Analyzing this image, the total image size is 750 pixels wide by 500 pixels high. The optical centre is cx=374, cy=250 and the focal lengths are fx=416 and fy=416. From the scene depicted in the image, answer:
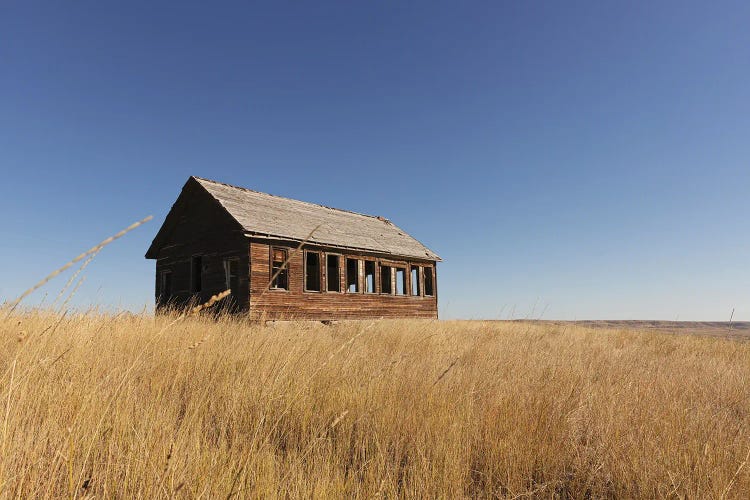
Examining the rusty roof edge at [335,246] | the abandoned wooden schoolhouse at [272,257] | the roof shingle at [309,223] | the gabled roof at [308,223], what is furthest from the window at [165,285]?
the rusty roof edge at [335,246]

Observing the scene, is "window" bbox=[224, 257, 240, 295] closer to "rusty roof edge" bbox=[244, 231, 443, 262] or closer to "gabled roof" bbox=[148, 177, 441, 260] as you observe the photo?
"rusty roof edge" bbox=[244, 231, 443, 262]

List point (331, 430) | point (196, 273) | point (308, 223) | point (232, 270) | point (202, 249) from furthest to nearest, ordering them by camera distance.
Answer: point (308, 223)
point (196, 273)
point (202, 249)
point (232, 270)
point (331, 430)

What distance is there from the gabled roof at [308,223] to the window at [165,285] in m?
4.82

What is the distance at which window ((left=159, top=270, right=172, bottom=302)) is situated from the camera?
59.9 feet

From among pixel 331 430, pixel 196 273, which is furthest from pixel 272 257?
pixel 331 430

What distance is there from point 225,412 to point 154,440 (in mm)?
857

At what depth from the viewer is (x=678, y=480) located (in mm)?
2582

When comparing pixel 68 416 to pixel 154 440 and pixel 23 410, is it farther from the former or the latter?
pixel 154 440

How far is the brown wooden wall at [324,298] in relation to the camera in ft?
48.6

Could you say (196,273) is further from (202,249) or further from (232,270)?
(232,270)

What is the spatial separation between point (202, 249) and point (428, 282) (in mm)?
11620

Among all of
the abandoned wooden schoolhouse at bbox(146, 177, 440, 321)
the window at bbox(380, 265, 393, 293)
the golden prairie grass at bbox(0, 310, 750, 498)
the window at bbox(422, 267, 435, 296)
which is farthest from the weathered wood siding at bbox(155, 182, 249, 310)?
the window at bbox(422, 267, 435, 296)

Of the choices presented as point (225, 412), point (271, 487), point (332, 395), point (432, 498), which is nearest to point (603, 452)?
point (432, 498)

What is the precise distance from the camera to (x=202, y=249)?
1678 centimetres
